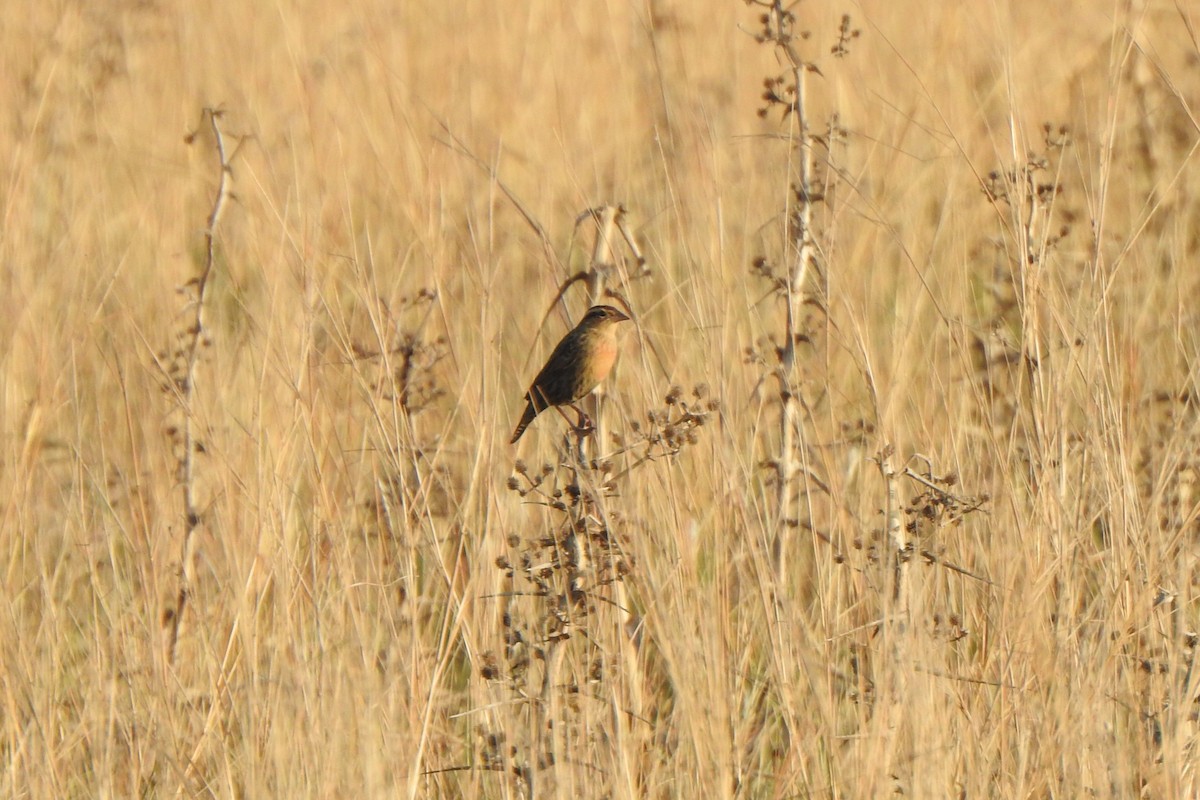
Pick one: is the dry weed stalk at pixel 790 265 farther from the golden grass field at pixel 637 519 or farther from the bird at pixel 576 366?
the bird at pixel 576 366

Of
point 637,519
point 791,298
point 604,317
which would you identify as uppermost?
point 604,317

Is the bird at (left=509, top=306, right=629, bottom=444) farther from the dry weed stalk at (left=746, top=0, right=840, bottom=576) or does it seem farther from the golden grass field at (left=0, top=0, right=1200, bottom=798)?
the dry weed stalk at (left=746, top=0, right=840, bottom=576)

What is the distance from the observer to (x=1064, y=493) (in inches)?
102

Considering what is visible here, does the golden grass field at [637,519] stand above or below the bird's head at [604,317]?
below

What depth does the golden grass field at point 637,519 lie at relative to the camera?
229 cm

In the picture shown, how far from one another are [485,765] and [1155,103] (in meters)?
3.48

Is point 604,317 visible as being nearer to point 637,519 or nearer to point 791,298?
point 791,298

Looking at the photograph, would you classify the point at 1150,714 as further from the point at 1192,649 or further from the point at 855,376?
the point at 855,376

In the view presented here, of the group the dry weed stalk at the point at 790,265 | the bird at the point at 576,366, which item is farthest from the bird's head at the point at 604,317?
the dry weed stalk at the point at 790,265

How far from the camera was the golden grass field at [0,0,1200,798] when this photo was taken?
229 centimetres

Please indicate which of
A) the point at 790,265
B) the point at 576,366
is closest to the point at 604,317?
the point at 576,366

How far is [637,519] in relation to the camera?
7.65 feet

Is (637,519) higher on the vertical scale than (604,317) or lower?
lower

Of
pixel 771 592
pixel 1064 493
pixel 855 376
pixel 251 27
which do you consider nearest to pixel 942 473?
pixel 1064 493
